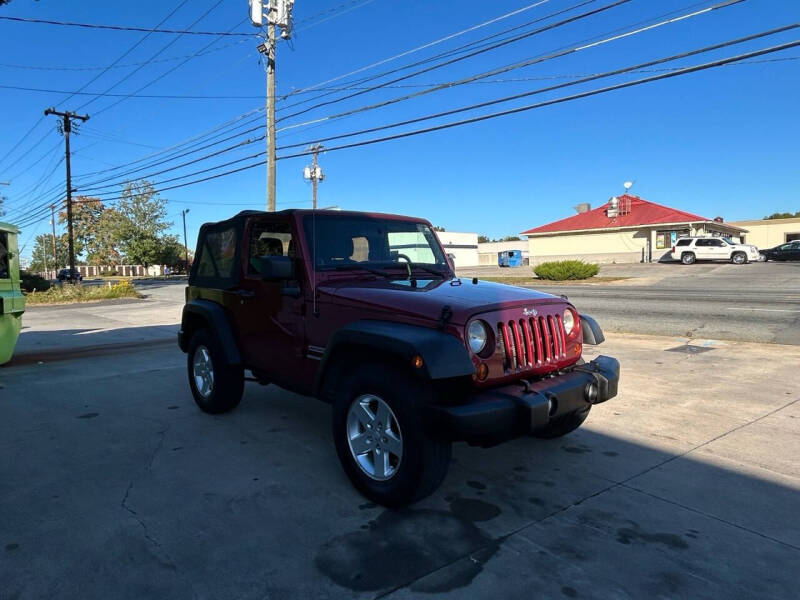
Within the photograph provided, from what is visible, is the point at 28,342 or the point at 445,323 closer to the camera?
the point at 445,323

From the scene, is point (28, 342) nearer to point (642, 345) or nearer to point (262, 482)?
point (262, 482)

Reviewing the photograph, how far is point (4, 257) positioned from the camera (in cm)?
738

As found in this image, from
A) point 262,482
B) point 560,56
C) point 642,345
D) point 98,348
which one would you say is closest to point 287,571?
point 262,482

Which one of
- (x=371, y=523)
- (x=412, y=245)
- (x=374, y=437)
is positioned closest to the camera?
(x=371, y=523)

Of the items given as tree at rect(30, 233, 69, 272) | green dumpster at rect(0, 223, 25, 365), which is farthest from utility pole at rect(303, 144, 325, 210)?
tree at rect(30, 233, 69, 272)

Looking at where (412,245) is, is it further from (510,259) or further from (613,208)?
(510,259)

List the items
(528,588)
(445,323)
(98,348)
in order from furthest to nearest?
(98,348)
(445,323)
(528,588)

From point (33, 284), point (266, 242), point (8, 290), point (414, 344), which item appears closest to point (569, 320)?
point (414, 344)

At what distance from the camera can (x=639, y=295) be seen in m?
18.1

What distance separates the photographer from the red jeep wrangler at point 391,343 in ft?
9.58

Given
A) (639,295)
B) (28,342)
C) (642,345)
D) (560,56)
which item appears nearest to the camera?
(642,345)

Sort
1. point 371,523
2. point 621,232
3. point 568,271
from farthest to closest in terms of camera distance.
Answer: point 621,232, point 568,271, point 371,523

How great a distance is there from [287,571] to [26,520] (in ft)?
5.51

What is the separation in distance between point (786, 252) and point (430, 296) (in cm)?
4166
